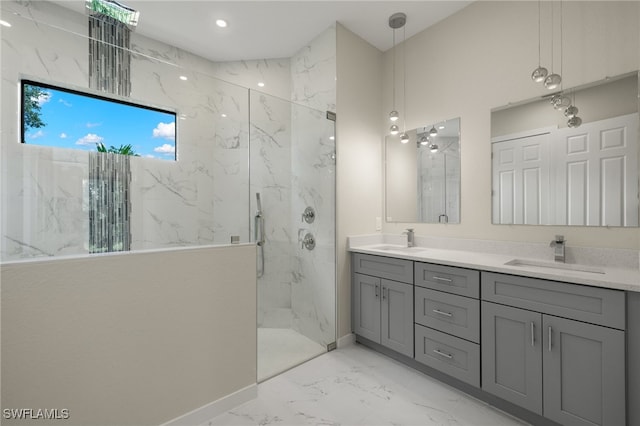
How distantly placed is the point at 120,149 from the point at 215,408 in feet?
5.35

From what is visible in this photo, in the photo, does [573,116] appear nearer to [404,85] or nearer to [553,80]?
[553,80]

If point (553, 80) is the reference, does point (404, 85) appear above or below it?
above

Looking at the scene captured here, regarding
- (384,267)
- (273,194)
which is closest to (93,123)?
(273,194)

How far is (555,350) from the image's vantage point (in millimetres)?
1503

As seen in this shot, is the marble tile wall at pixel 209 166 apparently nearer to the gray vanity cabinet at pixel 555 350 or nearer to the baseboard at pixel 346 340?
the baseboard at pixel 346 340

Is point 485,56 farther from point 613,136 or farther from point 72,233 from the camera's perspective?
point 72,233

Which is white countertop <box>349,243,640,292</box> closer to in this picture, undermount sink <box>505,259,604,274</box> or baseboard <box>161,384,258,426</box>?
undermount sink <box>505,259,604,274</box>

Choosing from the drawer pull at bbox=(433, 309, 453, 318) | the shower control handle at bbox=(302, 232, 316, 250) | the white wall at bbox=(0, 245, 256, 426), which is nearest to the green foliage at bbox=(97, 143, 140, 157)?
the white wall at bbox=(0, 245, 256, 426)

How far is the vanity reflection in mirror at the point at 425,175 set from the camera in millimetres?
2549

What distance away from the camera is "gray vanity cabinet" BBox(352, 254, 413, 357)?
2246 mm

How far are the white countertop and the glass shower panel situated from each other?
511 mm

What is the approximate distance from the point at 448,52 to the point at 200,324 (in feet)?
9.89

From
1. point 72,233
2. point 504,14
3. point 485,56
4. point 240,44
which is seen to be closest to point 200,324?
point 72,233

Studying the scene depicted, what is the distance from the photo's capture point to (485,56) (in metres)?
2.32
